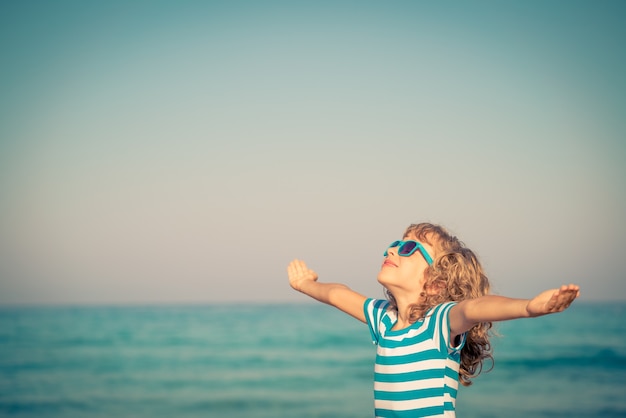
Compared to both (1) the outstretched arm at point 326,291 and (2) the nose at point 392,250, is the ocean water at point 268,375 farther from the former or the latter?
(2) the nose at point 392,250

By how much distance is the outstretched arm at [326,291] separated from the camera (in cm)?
462

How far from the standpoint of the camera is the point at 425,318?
13.2ft

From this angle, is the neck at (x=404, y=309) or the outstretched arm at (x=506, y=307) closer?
the outstretched arm at (x=506, y=307)

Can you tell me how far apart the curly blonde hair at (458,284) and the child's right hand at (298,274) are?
0.86 metres

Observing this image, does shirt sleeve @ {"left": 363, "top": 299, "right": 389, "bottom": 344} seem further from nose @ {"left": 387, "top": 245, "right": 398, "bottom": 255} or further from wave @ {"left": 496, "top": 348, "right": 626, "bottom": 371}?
wave @ {"left": 496, "top": 348, "right": 626, "bottom": 371}

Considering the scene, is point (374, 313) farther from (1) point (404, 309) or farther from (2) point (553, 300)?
(2) point (553, 300)

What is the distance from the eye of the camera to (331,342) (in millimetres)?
26438

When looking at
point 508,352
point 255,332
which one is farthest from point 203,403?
point 255,332

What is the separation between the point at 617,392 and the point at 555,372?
3283 millimetres

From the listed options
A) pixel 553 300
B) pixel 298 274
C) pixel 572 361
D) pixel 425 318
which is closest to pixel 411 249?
→ pixel 425 318

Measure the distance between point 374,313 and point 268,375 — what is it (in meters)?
14.5

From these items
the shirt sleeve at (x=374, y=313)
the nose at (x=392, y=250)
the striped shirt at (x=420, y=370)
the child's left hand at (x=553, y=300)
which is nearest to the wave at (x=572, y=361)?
the shirt sleeve at (x=374, y=313)

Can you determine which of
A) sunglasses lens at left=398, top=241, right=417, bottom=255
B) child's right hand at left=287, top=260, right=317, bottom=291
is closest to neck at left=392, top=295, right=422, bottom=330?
sunglasses lens at left=398, top=241, right=417, bottom=255

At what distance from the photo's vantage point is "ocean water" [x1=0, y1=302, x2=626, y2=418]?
43.9 feet
